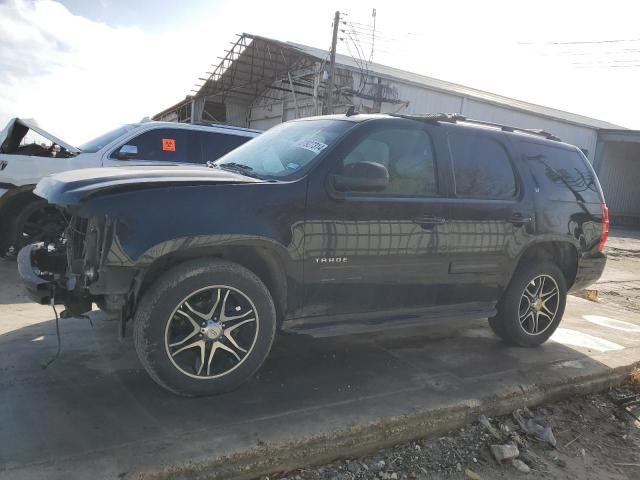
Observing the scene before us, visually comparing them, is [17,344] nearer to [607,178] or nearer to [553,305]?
[553,305]

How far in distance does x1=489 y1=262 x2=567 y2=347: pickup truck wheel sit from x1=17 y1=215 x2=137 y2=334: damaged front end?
326 centimetres

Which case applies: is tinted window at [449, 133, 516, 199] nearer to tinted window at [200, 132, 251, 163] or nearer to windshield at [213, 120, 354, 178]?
windshield at [213, 120, 354, 178]

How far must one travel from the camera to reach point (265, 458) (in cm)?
262

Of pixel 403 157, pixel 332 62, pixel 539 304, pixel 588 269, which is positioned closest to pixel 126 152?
pixel 403 157

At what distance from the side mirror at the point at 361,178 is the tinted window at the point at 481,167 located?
36.5 inches

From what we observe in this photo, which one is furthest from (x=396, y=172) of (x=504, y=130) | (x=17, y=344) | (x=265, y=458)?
(x=17, y=344)

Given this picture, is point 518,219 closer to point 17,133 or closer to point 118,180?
point 118,180

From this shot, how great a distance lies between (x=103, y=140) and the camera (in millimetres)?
7023

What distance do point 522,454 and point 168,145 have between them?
5878 mm

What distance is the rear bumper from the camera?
4.83 metres

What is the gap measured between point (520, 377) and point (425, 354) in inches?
30.4

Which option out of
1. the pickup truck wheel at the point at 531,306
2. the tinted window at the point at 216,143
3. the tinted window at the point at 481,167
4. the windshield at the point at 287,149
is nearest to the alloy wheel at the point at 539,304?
the pickup truck wheel at the point at 531,306

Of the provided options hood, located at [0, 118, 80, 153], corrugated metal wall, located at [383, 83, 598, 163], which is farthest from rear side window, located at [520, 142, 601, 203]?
corrugated metal wall, located at [383, 83, 598, 163]

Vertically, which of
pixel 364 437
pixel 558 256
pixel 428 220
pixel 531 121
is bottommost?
pixel 364 437
